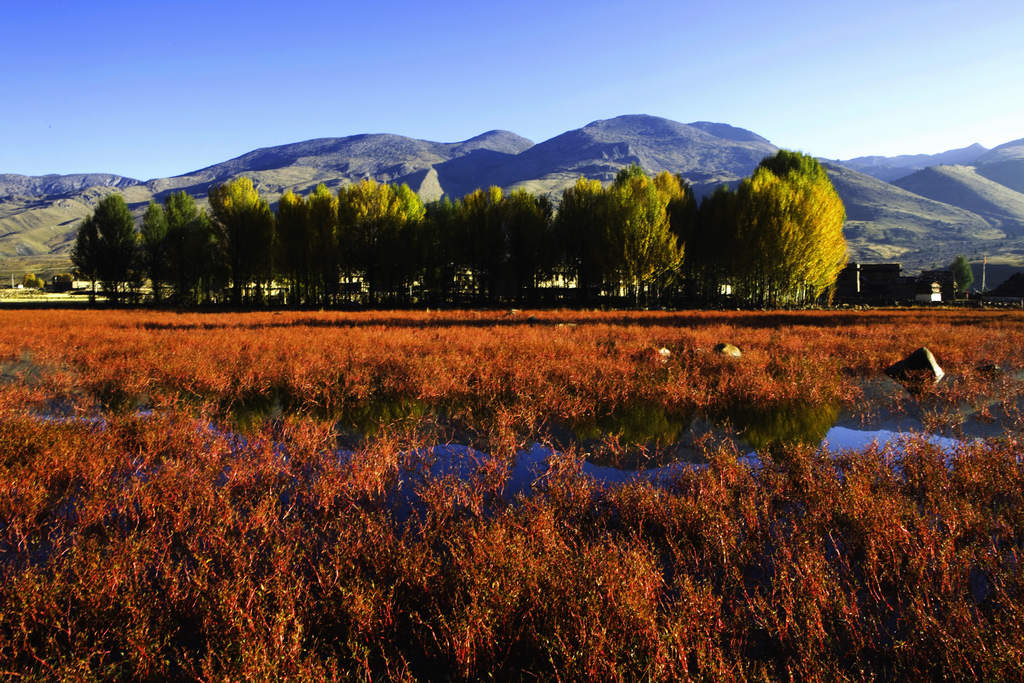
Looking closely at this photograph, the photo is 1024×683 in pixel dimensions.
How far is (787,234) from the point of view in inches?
1537

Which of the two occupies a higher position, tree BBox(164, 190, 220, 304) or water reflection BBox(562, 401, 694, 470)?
tree BBox(164, 190, 220, 304)

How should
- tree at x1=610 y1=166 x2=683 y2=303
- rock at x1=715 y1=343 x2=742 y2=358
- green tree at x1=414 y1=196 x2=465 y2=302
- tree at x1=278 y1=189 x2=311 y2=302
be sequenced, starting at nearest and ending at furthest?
rock at x1=715 y1=343 x2=742 y2=358
tree at x1=610 y1=166 x2=683 y2=303
tree at x1=278 y1=189 x2=311 y2=302
green tree at x1=414 y1=196 x2=465 y2=302

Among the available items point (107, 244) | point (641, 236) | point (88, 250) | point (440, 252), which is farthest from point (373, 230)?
point (88, 250)

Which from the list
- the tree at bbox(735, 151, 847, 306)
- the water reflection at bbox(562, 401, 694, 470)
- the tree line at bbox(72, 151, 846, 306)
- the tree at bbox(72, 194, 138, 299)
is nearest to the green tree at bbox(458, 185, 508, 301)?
the tree line at bbox(72, 151, 846, 306)

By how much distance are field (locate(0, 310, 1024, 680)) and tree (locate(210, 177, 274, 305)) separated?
4242 cm

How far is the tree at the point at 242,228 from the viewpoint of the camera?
1895 inches

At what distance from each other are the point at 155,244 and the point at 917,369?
62.4 metres

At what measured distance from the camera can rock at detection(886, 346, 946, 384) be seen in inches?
475

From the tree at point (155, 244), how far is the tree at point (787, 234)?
5555 cm

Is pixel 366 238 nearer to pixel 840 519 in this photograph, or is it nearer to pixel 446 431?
pixel 446 431

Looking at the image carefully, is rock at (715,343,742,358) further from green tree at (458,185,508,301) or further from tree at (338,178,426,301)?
tree at (338,178,426,301)

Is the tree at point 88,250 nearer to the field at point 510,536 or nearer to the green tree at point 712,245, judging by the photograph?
the field at point 510,536

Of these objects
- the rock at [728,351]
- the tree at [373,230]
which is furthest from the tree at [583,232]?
the rock at [728,351]

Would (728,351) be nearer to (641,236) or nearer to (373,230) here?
(641,236)
